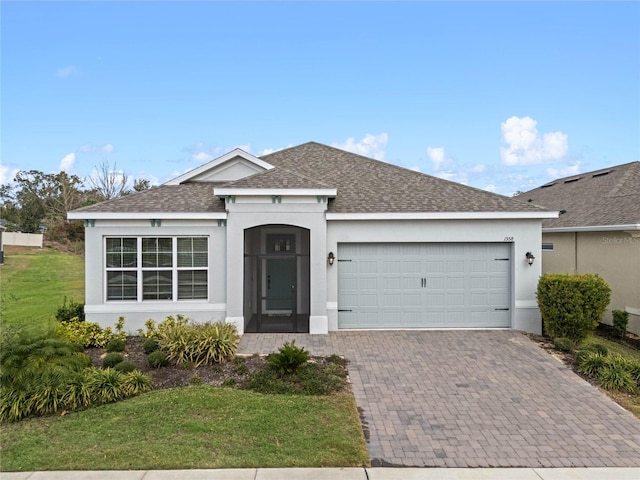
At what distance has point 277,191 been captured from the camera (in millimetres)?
11156

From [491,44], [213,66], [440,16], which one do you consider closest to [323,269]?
[440,16]

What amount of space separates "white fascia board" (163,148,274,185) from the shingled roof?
430 inches

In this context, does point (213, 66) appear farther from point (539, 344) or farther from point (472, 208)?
point (539, 344)

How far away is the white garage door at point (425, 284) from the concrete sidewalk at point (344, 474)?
270 inches

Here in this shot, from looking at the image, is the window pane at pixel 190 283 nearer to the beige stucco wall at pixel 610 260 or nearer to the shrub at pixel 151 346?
the shrub at pixel 151 346

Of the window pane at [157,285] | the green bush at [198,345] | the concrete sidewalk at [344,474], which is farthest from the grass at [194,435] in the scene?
the window pane at [157,285]

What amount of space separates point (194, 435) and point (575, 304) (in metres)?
9.24

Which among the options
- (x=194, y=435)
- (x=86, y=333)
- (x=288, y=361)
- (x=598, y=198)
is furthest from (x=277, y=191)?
(x=598, y=198)

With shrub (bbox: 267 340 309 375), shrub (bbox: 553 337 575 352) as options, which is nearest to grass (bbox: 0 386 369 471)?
shrub (bbox: 267 340 309 375)

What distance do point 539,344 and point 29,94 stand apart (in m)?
17.8

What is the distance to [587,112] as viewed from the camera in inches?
604

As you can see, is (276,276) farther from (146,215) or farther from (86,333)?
(86,333)

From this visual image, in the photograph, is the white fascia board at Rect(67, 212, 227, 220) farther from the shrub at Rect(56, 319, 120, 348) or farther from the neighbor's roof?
the shrub at Rect(56, 319, 120, 348)

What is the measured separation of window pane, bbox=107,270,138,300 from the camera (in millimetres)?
11500
